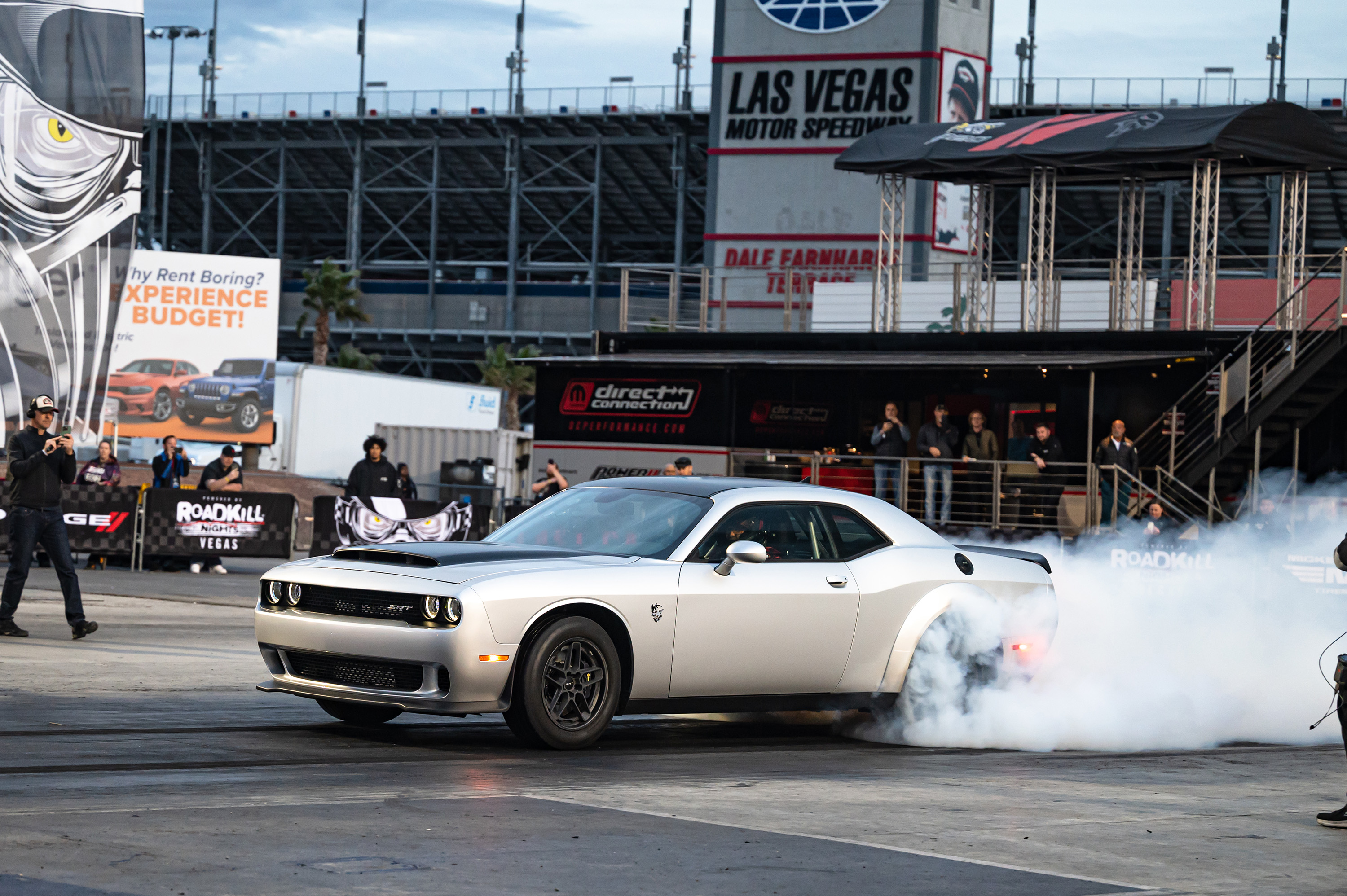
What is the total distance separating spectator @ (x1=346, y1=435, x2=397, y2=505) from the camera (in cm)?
2331

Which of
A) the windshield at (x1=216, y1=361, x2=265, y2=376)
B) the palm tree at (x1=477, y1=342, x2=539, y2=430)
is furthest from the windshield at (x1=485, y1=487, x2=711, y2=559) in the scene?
the palm tree at (x1=477, y1=342, x2=539, y2=430)

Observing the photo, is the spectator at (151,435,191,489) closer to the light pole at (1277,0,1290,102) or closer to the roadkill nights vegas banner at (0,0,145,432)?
the roadkill nights vegas banner at (0,0,145,432)

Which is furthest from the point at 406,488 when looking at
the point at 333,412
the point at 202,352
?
the point at 333,412

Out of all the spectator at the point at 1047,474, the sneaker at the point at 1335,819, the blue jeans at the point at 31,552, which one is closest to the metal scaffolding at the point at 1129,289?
the spectator at the point at 1047,474

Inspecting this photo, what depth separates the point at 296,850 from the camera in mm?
5727

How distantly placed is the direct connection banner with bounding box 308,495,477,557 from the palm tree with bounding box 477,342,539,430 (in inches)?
1735

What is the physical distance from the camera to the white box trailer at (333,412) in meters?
47.2

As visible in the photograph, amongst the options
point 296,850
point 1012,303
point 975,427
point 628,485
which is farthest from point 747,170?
point 296,850

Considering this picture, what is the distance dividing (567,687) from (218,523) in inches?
671

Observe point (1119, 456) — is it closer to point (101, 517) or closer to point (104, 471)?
point (101, 517)

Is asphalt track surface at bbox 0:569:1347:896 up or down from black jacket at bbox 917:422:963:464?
down

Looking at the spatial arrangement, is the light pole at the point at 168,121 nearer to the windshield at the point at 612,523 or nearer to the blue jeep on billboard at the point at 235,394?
the blue jeep on billboard at the point at 235,394

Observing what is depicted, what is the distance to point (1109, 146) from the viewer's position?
25.5m

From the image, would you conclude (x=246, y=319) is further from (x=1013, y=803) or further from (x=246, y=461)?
(x=1013, y=803)
